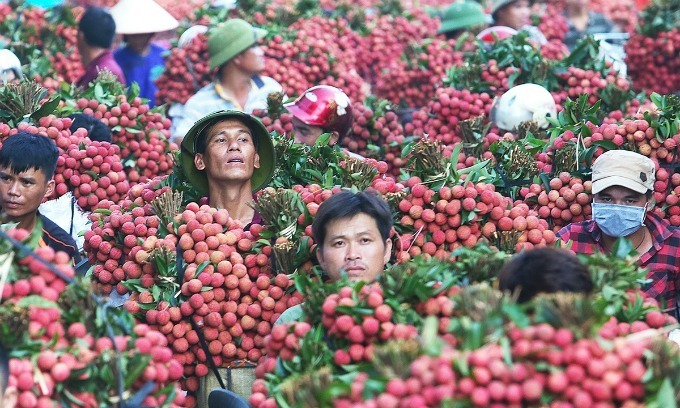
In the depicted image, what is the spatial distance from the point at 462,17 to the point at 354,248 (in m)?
5.48

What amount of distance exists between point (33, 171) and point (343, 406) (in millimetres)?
2434

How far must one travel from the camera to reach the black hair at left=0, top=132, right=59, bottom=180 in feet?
15.2

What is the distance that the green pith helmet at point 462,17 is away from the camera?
351 inches

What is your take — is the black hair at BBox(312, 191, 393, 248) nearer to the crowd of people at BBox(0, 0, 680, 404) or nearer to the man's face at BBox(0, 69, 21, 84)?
the crowd of people at BBox(0, 0, 680, 404)

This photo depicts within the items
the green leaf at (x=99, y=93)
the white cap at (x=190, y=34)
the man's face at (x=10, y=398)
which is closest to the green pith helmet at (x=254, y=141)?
the green leaf at (x=99, y=93)

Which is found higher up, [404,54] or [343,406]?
[404,54]

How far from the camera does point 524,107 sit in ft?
18.9

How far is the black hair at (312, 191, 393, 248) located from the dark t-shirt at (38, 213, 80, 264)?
1.24m

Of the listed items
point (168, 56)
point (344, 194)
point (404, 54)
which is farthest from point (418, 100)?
point (344, 194)

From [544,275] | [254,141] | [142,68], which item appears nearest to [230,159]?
[254,141]

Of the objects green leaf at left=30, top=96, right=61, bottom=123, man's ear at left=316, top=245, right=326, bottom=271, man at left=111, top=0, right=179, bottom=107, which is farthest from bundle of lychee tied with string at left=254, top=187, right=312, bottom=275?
man at left=111, top=0, right=179, bottom=107

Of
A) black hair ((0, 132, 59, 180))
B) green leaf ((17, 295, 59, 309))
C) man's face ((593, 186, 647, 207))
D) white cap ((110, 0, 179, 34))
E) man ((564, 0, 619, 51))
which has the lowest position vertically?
green leaf ((17, 295, 59, 309))

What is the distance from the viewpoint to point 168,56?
25.5ft

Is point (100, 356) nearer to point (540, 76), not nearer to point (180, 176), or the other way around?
point (180, 176)
